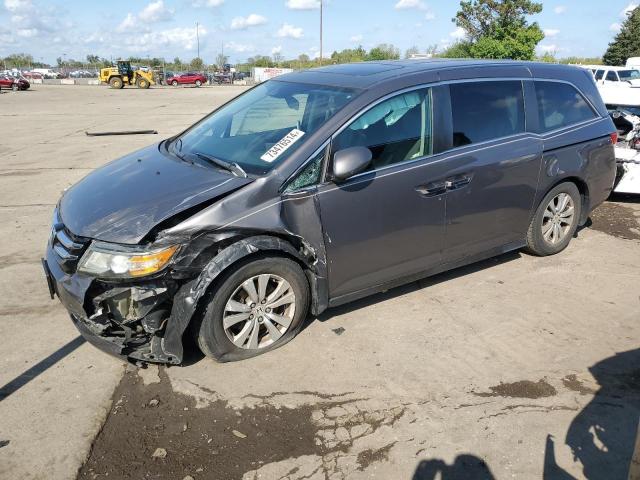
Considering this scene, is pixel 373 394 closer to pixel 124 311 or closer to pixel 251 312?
pixel 251 312

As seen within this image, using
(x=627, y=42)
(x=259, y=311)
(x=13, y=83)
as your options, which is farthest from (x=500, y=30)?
(x=259, y=311)

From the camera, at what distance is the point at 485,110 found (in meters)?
4.22

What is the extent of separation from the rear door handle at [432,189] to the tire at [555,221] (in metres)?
1.38

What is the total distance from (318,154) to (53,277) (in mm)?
1885

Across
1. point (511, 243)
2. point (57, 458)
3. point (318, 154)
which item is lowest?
point (57, 458)

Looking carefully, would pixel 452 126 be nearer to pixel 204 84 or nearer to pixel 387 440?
pixel 387 440

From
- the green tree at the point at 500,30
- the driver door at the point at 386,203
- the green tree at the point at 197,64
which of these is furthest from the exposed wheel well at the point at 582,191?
the green tree at the point at 197,64

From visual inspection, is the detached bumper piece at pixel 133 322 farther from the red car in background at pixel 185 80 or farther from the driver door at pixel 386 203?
the red car in background at pixel 185 80

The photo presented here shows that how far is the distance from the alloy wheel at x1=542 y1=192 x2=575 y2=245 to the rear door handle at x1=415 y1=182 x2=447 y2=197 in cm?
152

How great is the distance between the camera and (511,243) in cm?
469

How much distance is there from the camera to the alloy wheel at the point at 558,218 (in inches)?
194

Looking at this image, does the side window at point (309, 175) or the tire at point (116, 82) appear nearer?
the side window at point (309, 175)

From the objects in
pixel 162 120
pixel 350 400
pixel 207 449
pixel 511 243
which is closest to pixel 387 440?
pixel 350 400

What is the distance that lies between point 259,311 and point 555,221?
318cm
